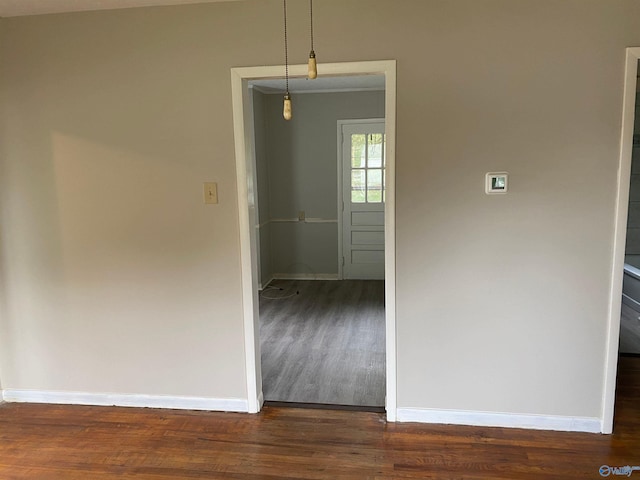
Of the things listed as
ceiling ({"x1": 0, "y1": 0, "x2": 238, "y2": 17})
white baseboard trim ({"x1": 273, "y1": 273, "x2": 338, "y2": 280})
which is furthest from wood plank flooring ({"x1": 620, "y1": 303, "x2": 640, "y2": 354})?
ceiling ({"x1": 0, "y1": 0, "x2": 238, "y2": 17})

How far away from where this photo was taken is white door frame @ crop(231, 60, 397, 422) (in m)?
2.38

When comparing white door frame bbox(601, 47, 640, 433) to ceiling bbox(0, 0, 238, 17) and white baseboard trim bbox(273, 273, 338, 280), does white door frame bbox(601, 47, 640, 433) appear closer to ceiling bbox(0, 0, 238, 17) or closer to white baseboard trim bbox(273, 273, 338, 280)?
ceiling bbox(0, 0, 238, 17)

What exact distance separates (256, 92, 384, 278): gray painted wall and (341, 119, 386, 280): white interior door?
0.42 ft

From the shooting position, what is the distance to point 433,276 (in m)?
2.50

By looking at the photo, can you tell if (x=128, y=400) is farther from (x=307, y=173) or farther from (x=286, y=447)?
(x=307, y=173)

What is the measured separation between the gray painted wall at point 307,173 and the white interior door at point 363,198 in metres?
0.13

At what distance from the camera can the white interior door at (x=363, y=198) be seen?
566 cm

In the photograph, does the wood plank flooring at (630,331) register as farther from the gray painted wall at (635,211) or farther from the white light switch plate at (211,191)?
the white light switch plate at (211,191)

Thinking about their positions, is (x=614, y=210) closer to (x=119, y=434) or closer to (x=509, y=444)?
(x=509, y=444)

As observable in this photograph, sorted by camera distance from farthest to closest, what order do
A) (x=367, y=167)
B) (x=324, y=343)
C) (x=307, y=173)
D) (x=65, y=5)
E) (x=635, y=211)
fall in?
1. (x=307, y=173)
2. (x=367, y=167)
3. (x=635, y=211)
4. (x=324, y=343)
5. (x=65, y=5)

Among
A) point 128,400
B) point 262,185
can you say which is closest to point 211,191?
point 128,400

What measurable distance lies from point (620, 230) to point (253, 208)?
1.89 m

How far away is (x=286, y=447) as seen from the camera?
7.98 ft

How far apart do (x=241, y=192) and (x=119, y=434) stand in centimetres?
149
